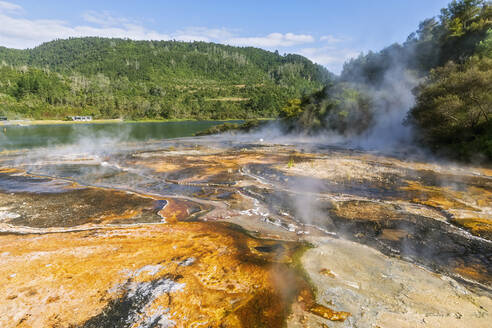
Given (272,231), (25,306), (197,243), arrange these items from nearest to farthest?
(25,306)
(197,243)
(272,231)

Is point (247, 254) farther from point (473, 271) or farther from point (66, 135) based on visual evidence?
point (66, 135)

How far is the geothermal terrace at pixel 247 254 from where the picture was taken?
162 inches

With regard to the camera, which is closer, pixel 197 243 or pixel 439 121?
pixel 197 243

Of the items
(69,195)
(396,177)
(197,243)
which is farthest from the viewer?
(396,177)

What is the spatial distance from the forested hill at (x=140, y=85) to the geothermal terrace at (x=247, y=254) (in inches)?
3845

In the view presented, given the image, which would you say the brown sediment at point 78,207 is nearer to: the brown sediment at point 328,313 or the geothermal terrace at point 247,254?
the geothermal terrace at point 247,254

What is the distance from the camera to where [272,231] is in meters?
7.25

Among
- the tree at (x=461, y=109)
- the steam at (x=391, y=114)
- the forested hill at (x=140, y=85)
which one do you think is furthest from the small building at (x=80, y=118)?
the tree at (x=461, y=109)

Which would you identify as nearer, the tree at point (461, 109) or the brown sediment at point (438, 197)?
the brown sediment at point (438, 197)

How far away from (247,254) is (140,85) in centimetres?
15026

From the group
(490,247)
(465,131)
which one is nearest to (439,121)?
(465,131)

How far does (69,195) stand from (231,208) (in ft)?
22.2

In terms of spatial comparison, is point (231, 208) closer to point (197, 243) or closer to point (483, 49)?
point (197, 243)

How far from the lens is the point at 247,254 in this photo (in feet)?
19.4
